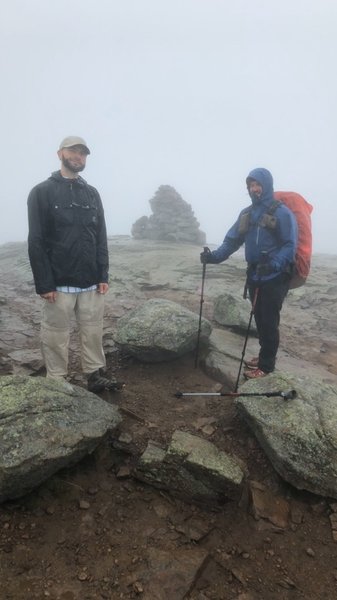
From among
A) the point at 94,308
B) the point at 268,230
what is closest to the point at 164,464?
the point at 94,308

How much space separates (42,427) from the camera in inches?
220

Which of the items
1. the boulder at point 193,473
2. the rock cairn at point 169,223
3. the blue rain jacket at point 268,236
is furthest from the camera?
the rock cairn at point 169,223

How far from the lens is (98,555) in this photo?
15.7ft

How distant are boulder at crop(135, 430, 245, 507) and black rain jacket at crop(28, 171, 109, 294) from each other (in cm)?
360

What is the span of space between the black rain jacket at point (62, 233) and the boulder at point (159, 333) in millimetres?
2298

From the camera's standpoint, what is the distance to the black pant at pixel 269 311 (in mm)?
8297

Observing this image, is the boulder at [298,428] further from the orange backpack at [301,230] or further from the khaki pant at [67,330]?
the khaki pant at [67,330]

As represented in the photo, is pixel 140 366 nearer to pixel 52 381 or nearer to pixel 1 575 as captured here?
pixel 52 381

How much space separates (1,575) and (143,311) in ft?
21.7

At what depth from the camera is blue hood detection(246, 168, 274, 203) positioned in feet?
26.3

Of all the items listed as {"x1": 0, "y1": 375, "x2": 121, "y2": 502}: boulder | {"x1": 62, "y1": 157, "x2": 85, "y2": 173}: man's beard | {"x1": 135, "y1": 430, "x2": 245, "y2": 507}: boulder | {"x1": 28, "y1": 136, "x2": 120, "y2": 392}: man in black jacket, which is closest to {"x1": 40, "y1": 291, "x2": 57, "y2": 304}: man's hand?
{"x1": 28, "y1": 136, "x2": 120, "y2": 392}: man in black jacket

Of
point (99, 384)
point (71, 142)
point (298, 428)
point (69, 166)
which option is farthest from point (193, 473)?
point (71, 142)

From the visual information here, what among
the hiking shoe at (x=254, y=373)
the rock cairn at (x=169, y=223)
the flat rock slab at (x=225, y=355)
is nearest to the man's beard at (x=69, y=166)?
the flat rock slab at (x=225, y=355)

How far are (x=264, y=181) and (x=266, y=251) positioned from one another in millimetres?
1513
